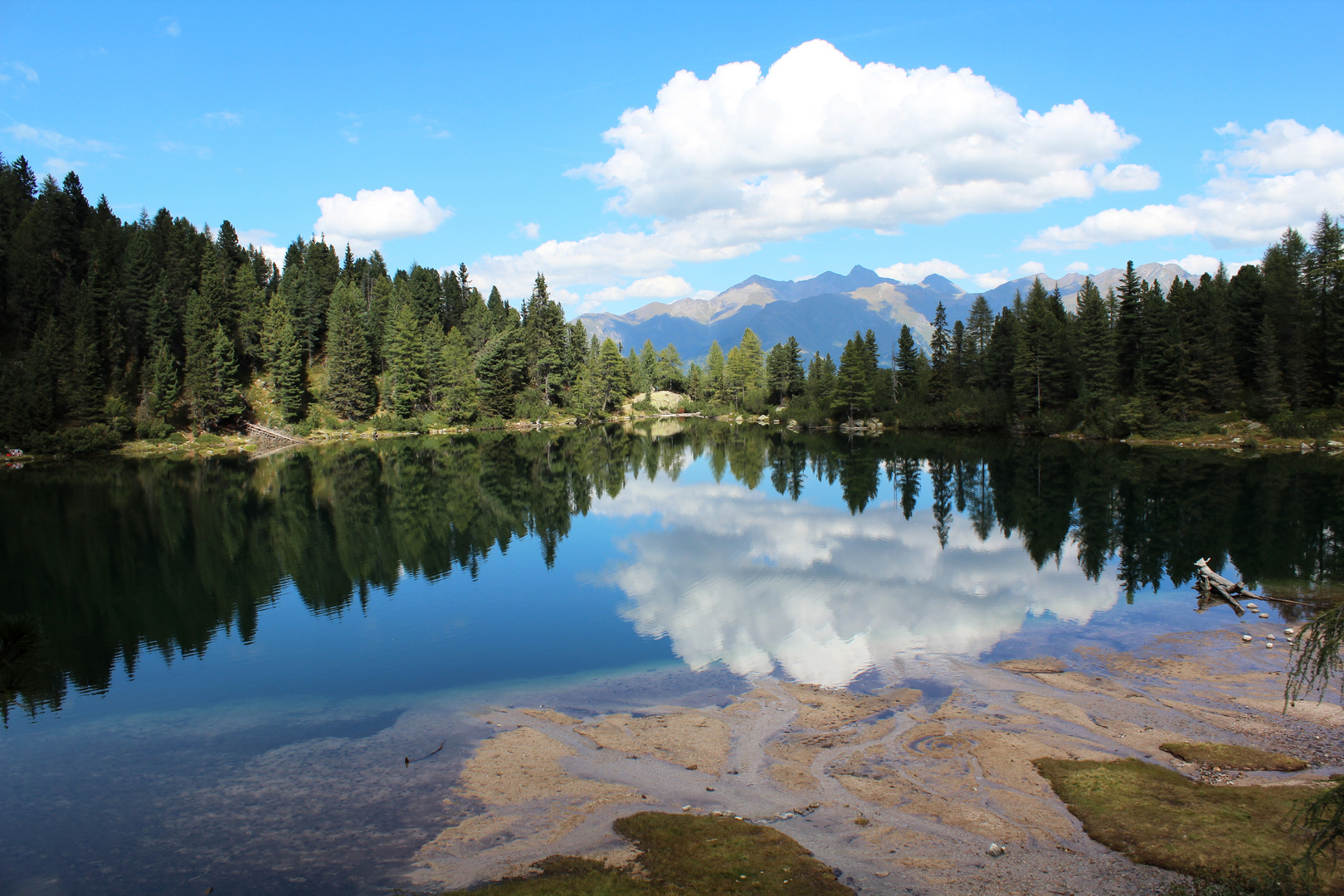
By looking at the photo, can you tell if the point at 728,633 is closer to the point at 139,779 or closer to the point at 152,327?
the point at 139,779

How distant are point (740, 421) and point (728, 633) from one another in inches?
4489

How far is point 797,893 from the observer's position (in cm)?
852

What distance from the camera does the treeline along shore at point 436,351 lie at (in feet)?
226

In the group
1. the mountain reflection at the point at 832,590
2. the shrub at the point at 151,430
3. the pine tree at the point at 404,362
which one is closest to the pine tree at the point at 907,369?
the pine tree at the point at 404,362

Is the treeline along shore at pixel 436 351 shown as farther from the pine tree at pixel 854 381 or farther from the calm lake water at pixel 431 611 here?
the calm lake water at pixel 431 611

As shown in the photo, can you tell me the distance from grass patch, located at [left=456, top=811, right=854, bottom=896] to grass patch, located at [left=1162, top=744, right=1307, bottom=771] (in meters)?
7.55

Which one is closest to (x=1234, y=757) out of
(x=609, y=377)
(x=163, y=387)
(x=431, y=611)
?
(x=431, y=611)

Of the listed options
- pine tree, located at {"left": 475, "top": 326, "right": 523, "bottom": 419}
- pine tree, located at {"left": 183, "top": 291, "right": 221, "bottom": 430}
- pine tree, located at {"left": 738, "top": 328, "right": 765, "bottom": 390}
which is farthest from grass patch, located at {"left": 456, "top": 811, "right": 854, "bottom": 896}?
pine tree, located at {"left": 738, "top": 328, "right": 765, "bottom": 390}

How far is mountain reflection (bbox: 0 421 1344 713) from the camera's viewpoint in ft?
69.4

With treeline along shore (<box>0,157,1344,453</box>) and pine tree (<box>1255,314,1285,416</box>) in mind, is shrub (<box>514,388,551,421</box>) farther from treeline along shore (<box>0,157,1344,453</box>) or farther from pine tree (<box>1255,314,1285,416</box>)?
pine tree (<box>1255,314,1285,416</box>)

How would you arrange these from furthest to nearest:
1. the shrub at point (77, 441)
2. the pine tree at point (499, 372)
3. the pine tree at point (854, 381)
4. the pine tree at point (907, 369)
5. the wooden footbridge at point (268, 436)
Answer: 1. the pine tree at point (907, 369)
2. the pine tree at point (854, 381)
3. the pine tree at point (499, 372)
4. the wooden footbridge at point (268, 436)
5. the shrub at point (77, 441)

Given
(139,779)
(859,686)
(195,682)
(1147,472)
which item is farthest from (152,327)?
(1147,472)

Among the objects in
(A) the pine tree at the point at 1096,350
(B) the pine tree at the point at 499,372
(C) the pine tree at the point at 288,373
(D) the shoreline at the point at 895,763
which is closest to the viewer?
(D) the shoreline at the point at 895,763

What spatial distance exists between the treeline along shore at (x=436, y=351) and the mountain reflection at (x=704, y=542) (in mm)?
15130
